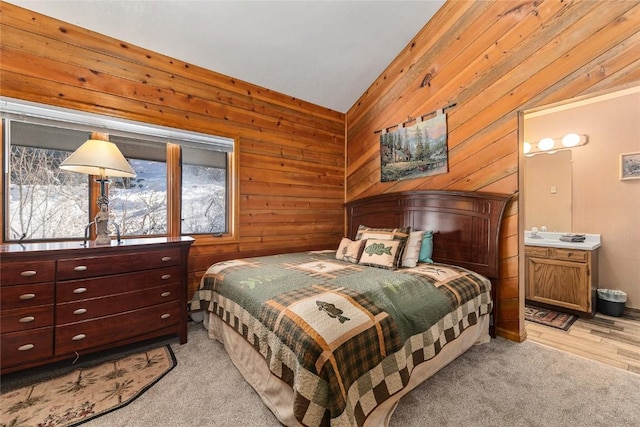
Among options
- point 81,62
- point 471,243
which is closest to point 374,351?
point 471,243

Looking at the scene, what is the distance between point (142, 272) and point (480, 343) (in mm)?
2870

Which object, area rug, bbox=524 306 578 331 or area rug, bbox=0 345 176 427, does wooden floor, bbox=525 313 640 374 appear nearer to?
area rug, bbox=524 306 578 331

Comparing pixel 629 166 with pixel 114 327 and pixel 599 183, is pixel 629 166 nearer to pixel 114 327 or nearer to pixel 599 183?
pixel 599 183

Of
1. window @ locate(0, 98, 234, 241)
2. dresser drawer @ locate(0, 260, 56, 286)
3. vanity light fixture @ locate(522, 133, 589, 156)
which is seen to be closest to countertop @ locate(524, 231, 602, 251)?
vanity light fixture @ locate(522, 133, 589, 156)

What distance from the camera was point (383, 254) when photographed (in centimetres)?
251

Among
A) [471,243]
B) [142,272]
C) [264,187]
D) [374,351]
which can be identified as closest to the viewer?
[374,351]

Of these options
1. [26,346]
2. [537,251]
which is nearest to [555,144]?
[537,251]

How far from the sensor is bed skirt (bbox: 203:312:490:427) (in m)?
1.42

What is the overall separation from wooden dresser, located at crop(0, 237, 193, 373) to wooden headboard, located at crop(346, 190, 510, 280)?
2.33m

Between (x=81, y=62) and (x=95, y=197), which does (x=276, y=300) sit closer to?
(x=95, y=197)

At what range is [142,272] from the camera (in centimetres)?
211

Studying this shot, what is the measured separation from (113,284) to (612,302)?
15.8ft

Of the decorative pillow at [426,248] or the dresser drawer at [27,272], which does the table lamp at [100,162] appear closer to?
the dresser drawer at [27,272]

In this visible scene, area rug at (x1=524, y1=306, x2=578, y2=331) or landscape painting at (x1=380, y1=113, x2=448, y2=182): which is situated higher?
landscape painting at (x1=380, y1=113, x2=448, y2=182)
